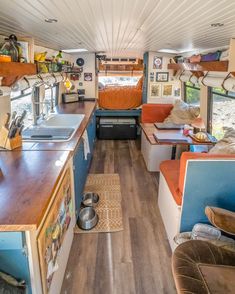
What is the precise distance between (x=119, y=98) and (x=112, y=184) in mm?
2772

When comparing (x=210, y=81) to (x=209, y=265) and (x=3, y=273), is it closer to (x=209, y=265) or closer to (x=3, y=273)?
(x=209, y=265)

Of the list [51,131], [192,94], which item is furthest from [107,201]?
[192,94]

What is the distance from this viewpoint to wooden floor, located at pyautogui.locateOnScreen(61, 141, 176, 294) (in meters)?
1.98

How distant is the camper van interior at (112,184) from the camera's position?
54.4 inches

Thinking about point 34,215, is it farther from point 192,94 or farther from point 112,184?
point 192,94

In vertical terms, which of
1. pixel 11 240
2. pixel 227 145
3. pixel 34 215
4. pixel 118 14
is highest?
pixel 118 14

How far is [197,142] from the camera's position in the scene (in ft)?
11.4

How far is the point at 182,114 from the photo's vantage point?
4469 millimetres

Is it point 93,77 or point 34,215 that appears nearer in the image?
point 34,215

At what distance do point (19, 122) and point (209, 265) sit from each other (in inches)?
77.0

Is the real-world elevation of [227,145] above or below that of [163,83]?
below

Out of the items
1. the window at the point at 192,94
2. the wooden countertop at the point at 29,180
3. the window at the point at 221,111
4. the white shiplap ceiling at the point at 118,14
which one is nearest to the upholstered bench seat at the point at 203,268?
the wooden countertop at the point at 29,180

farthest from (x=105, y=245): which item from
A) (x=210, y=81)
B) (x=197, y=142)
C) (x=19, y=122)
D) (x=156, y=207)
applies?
(x=210, y=81)

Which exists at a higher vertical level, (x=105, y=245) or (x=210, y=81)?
(x=210, y=81)
